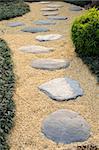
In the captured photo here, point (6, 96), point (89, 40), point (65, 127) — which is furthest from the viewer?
point (89, 40)

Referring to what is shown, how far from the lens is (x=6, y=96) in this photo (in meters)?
3.60

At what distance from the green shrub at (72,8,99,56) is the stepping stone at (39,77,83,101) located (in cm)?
80

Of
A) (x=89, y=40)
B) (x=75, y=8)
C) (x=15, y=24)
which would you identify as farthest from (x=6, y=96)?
(x=75, y=8)

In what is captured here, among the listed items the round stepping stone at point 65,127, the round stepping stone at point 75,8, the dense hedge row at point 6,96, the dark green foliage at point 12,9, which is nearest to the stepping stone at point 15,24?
the dark green foliage at point 12,9

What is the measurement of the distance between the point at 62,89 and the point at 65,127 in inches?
32.0

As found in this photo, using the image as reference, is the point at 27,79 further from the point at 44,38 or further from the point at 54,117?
the point at 44,38

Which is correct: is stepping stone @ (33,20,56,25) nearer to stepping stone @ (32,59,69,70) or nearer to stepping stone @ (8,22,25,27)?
stepping stone @ (8,22,25,27)

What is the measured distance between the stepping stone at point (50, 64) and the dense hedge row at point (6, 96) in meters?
0.35

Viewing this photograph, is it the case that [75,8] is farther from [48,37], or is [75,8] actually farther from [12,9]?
[48,37]

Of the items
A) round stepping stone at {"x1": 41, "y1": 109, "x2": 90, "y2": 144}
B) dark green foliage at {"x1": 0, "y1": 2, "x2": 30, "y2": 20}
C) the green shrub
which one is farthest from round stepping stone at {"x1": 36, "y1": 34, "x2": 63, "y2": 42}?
round stepping stone at {"x1": 41, "y1": 109, "x2": 90, "y2": 144}

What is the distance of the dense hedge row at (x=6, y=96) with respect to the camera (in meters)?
3.11

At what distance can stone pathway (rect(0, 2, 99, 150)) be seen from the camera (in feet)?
10.4

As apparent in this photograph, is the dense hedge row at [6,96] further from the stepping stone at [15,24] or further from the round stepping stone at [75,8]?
the round stepping stone at [75,8]

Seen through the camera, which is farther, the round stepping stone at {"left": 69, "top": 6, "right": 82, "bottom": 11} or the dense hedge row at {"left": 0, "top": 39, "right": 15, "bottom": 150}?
the round stepping stone at {"left": 69, "top": 6, "right": 82, "bottom": 11}
